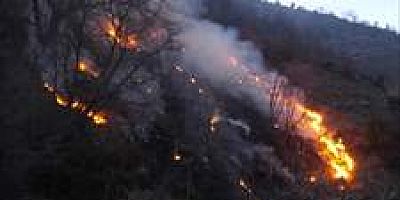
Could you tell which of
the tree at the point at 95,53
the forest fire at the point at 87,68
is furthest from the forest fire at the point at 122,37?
the forest fire at the point at 87,68

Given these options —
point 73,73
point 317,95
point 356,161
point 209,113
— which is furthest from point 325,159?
point 73,73

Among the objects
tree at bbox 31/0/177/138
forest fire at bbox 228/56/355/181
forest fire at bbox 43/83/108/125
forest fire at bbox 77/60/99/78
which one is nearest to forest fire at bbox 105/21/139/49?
tree at bbox 31/0/177/138

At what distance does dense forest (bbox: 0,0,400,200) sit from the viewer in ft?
90.2

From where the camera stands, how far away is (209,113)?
132ft

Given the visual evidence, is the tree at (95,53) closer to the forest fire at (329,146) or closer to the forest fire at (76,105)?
the forest fire at (76,105)

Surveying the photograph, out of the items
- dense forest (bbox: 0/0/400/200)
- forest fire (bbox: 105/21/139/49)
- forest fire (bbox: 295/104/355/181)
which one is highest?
forest fire (bbox: 105/21/139/49)

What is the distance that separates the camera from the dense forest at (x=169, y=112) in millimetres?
27500

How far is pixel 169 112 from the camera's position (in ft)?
126

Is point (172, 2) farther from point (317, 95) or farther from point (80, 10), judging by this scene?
point (80, 10)

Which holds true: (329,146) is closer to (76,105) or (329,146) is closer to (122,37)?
(122,37)

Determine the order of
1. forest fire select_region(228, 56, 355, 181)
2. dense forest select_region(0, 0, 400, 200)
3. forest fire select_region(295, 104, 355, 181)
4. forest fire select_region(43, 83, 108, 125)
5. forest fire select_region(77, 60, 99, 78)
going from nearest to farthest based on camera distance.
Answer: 1. dense forest select_region(0, 0, 400, 200)
2. forest fire select_region(43, 83, 108, 125)
3. forest fire select_region(77, 60, 99, 78)
4. forest fire select_region(295, 104, 355, 181)
5. forest fire select_region(228, 56, 355, 181)

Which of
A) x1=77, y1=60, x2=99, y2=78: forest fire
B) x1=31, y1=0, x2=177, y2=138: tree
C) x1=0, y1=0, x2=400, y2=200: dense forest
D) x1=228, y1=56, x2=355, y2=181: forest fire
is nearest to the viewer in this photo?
x1=0, y1=0, x2=400, y2=200: dense forest

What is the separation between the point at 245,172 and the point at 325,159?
6.98m

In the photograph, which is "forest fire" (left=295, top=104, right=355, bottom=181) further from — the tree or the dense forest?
the tree
